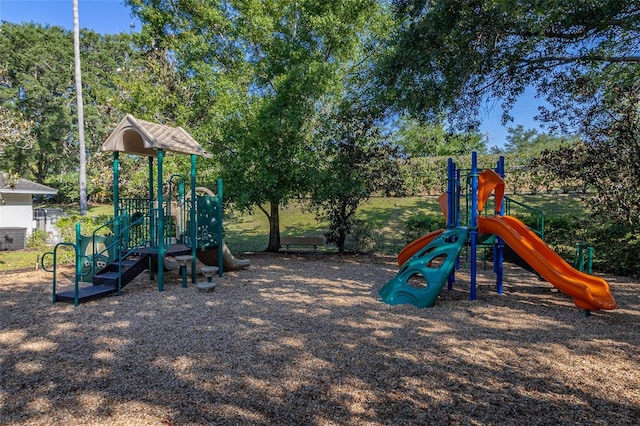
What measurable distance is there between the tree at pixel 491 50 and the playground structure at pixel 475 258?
1508 mm

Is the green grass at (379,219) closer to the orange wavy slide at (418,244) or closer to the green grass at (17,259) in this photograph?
the green grass at (17,259)

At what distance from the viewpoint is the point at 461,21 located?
6.73m

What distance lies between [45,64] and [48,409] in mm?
33894

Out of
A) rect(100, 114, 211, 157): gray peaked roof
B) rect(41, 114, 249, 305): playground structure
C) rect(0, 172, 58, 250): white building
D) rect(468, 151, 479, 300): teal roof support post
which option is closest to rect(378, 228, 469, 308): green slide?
rect(468, 151, 479, 300): teal roof support post

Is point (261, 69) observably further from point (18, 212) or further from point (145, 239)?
point (18, 212)

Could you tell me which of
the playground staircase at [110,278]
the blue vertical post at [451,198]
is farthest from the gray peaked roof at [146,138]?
the blue vertical post at [451,198]

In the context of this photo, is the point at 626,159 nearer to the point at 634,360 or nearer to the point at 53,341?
the point at 634,360

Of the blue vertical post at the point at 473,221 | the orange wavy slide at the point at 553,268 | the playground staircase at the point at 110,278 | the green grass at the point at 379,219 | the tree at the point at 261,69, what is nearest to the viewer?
the orange wavy slide at the point at 553,268

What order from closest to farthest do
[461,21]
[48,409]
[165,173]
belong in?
[48,409], [461,21], [165,173]

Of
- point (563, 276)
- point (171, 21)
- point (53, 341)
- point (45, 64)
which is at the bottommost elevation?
point (53, 341)

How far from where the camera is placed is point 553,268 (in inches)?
234

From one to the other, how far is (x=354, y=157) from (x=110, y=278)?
7226 mm

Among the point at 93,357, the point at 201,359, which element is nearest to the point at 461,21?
the point at 201,359

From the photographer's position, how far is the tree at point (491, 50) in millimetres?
5969
